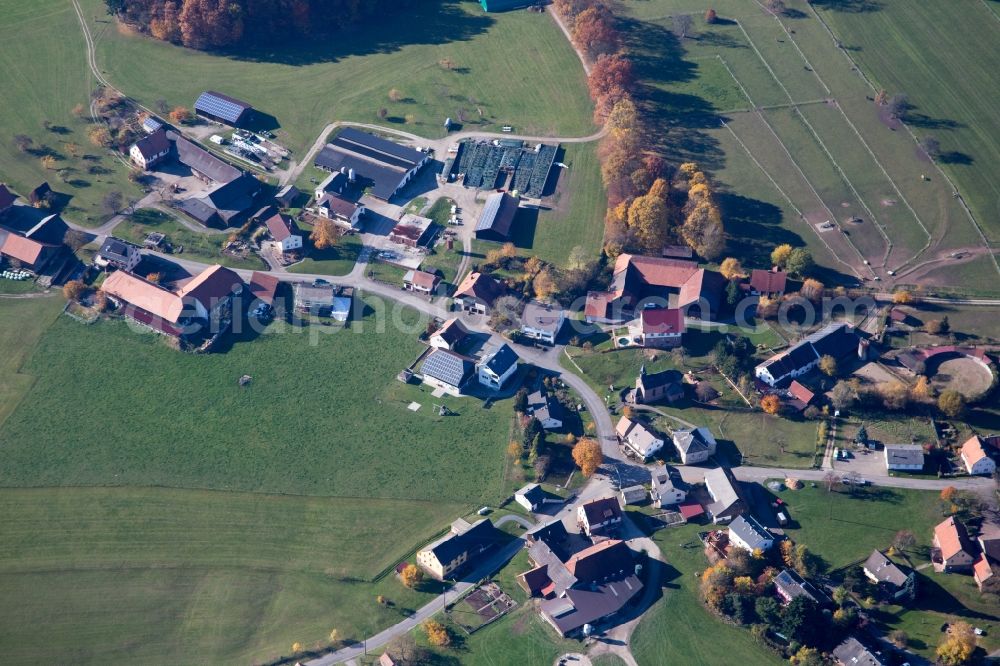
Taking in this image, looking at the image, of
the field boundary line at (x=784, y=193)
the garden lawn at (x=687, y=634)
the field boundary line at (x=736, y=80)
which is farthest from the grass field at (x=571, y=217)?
the garden lawn at (x=687, y=634)

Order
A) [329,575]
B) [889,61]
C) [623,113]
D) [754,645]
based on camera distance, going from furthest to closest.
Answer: [889,61], [623,113], [329,575], [754,645]

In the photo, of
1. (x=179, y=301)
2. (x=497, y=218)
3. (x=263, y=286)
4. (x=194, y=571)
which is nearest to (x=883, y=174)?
(x=497, y=218)

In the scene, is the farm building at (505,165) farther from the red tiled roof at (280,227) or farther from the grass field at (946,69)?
the grass field at (946,69)

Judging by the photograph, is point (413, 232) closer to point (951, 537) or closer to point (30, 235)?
point (30, 235)

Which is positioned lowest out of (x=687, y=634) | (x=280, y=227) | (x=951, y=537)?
(x=687, y=634)

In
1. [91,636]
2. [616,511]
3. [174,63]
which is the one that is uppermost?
[174,63]

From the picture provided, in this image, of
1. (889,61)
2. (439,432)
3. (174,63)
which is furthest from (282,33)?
(889,61)

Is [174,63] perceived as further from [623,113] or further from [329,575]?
[329,575]
